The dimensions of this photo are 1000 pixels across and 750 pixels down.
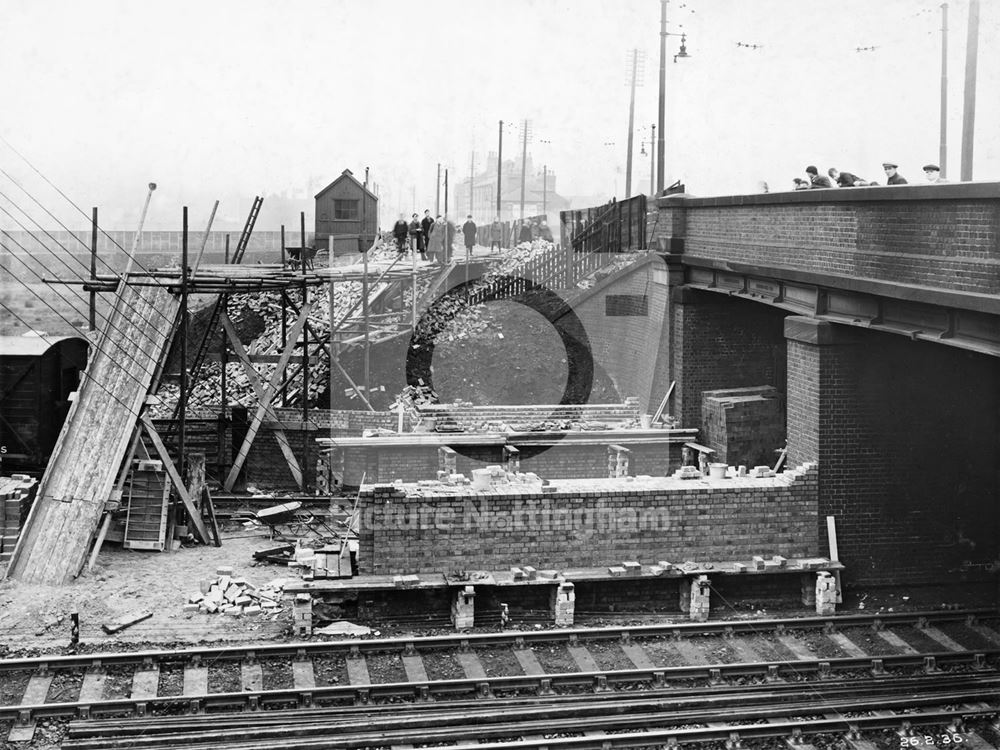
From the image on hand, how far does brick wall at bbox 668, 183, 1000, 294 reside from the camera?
38.1ft

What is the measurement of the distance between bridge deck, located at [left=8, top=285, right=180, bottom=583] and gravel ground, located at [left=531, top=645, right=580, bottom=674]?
253 inches

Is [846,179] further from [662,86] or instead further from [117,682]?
[662,86]

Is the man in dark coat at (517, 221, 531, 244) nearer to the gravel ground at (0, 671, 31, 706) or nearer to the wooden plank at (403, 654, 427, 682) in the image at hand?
the wooden plank at (403, 654, 427, 682)

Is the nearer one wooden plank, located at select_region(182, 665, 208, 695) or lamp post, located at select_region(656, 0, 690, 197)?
wooden plank, located at select_region(182, 665, 208, 695)

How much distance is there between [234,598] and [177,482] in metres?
3.24

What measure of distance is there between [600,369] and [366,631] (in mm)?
13707

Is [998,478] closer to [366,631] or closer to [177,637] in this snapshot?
[366,631]

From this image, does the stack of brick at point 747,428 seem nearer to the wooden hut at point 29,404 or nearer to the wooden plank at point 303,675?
the wooden plank at point 303,675

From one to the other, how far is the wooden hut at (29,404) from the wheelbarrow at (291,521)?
380 centimetres

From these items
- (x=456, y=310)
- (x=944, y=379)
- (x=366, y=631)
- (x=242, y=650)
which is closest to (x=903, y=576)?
(x=944, y=379)

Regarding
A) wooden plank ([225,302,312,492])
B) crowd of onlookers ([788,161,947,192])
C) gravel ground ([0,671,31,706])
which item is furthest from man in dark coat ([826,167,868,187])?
gravel ground ([0,671,31,706])

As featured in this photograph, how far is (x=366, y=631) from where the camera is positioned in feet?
43.9

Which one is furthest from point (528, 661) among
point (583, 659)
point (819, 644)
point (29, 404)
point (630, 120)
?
point (630, 120)

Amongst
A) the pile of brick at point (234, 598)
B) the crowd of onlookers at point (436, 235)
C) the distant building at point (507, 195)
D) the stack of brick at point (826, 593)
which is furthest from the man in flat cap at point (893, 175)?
the distant building at point (507, 195)
